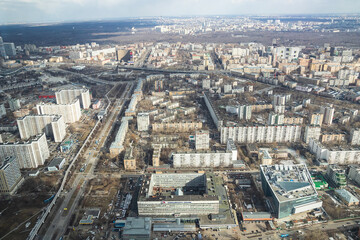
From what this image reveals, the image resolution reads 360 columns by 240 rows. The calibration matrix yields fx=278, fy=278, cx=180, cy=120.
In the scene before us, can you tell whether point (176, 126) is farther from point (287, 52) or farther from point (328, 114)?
point (287, 52)

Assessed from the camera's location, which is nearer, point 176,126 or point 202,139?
point 202,139

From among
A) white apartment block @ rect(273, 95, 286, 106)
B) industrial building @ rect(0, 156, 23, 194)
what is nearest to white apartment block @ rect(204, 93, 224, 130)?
white apartment block @ rect(273, 95, 286, 106)

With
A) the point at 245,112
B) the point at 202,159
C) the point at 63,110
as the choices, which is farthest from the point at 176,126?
the point at 63,110

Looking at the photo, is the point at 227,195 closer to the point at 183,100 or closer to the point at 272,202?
the point at 272,202

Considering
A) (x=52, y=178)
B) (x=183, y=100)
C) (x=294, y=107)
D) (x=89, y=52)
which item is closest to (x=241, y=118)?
(x=294, y=107)

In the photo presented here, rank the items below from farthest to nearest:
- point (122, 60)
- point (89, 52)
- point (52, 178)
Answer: point (89, 52), point (122, 60), point (52, 178)

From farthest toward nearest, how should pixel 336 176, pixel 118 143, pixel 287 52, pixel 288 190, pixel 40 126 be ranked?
pixel 287 52
pixel 40 126
pixel 118 143
pixel 336 176
pixel 288 190
